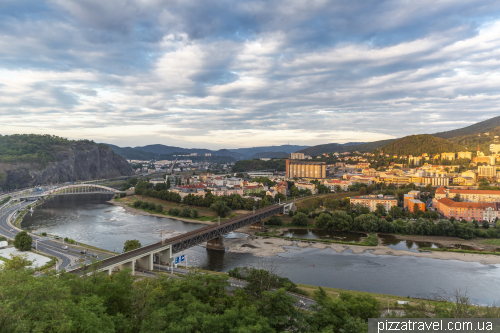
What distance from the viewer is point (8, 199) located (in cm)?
5484

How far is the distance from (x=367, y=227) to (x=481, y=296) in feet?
53.2

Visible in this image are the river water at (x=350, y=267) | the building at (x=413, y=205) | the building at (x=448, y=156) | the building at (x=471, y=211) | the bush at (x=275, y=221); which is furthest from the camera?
the building at (x=448, y=156)

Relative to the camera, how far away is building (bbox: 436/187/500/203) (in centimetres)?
4099

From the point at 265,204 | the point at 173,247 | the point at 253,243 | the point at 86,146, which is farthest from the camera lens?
the point at 86,146

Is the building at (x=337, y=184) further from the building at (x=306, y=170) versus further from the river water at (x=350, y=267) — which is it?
the river water at (x=350, y=267)

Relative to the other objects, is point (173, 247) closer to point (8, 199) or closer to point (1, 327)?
point (1, 327)

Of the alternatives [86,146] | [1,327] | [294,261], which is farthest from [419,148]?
[86,146]

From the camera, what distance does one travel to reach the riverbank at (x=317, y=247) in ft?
→ 80.4

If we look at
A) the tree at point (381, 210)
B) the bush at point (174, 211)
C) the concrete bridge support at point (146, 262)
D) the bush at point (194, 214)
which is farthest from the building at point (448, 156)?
the concrete bridge support at point (146, 262)

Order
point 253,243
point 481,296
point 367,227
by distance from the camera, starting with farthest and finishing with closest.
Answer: point 367,227
point 253,243
point 481,296

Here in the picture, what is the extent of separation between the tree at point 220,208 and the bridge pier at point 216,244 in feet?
41.4

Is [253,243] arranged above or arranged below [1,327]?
below

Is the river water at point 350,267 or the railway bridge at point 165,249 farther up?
the railway bridge at point 165,249

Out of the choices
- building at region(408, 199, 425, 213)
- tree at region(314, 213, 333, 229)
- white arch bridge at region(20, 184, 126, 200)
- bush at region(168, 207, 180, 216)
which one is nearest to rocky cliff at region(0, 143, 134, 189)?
white arch bridge at region(20, 184, 126, 200)
